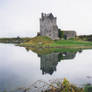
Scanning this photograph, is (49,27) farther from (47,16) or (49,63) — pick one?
(49,63)

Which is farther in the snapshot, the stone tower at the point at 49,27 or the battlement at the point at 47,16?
the battlement at the point at 47,16

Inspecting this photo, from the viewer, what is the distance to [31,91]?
1141 cm

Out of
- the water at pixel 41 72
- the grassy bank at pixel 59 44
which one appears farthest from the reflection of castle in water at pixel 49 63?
the grassy bank at pixel 59 44

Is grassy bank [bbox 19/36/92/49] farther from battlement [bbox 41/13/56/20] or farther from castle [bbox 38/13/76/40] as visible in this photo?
battlement [bbox 41/13/56/20]

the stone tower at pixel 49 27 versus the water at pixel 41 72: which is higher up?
the stone tower at pixel 49 27

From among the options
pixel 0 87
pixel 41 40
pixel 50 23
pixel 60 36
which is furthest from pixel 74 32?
pixel 0 87

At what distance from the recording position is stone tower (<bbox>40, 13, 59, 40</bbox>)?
9794cm

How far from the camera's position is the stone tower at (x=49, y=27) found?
3856 inches

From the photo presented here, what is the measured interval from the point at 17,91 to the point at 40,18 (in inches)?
3690

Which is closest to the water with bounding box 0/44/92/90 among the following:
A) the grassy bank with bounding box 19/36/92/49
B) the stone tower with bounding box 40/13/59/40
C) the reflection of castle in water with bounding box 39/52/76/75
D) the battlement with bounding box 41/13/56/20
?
the reflection of castle in water with bounding box 39/52/76/75

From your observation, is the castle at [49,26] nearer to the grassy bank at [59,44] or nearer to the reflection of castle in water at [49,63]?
the grassy bank at [59,44]

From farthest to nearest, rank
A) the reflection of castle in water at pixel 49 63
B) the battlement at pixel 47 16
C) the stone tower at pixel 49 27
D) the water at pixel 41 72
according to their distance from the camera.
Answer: the battlement at pixel 47 16, the stone tower at pixel 49 27, the reflection of castle in water at pixel 49 63, the water at pixel 41 72

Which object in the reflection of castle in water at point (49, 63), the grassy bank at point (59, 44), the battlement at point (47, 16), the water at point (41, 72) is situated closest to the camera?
the water at point (41, 72)

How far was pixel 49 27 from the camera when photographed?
324ft
